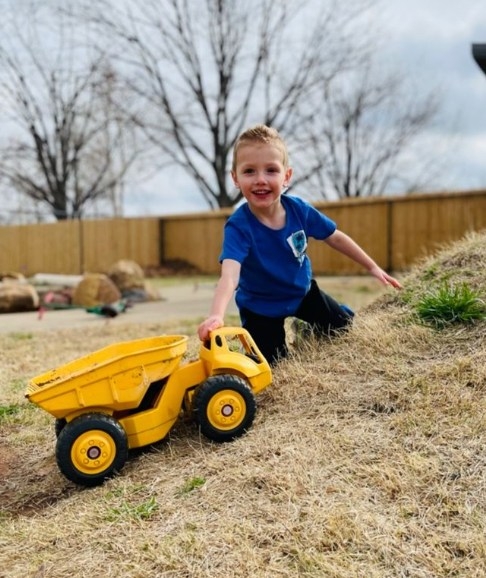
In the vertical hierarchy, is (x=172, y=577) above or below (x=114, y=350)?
below

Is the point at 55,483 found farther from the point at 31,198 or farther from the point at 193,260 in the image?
the point at 31,198

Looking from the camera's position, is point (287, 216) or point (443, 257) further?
point (443, 257)

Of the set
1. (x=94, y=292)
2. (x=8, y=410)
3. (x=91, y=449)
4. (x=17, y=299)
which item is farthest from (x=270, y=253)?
(x=17, y=299)

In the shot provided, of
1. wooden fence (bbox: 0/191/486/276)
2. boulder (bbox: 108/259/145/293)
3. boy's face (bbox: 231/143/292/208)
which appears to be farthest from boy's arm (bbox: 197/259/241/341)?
wooden fence (bbox: 0/191/486/276)

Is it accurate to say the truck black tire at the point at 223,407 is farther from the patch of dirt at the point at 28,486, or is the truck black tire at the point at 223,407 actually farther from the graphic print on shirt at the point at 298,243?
the graphic print on shirt at the point at 298,243

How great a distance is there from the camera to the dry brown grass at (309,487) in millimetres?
1844

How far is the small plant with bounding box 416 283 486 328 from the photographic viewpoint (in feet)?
10.6

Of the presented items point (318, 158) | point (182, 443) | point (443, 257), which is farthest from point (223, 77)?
point (182, 443)

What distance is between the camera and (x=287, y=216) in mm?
3391

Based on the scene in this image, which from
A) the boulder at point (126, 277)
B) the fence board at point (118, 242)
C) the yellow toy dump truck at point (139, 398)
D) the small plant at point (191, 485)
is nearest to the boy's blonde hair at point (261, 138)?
the yellow toy dump truck at point (139, 398)

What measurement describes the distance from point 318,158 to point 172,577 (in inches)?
1037

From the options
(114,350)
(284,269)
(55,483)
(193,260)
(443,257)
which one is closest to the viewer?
(55,483)

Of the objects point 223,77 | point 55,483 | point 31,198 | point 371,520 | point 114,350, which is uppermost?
point 223,77

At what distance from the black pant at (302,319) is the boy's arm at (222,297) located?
0.51 m
